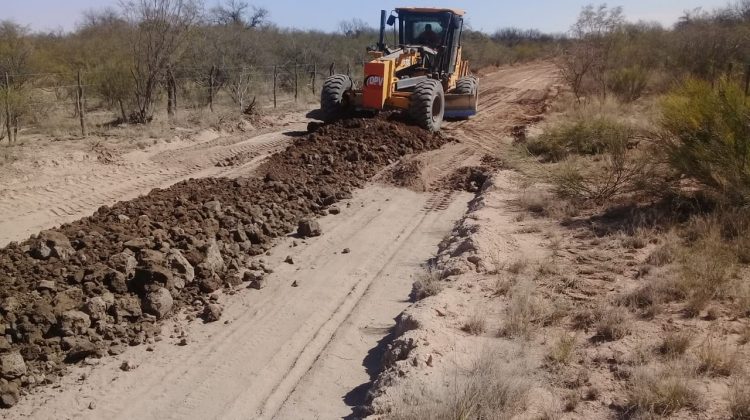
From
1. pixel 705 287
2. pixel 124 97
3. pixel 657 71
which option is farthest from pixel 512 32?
pixel 705 287

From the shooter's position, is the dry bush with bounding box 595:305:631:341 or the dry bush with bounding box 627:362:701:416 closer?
the dry bush with bounding box 627:362:701:416

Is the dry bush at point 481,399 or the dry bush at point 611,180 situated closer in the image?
the dry bush at point 481,399

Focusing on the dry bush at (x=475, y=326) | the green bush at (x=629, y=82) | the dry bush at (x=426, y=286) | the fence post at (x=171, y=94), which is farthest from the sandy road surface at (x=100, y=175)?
the green bush at (x=629, y=82)

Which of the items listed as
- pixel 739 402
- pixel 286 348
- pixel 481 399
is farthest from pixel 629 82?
pixel 481 399

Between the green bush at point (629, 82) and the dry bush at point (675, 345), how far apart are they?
2016 centimetres

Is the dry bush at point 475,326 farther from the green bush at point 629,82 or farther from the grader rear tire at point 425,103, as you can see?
the green bush at point 629,82

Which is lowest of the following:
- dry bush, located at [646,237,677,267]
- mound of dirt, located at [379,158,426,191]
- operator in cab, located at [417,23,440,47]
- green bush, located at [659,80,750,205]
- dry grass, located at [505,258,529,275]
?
dry grass, located at [505,258,529,275]

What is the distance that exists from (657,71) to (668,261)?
70.9 feet

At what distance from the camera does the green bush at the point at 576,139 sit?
1406 centimetres

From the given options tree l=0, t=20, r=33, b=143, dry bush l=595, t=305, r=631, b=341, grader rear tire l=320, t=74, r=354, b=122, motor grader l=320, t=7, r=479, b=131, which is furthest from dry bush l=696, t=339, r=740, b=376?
tree l=0, t=20, r=33, b=143

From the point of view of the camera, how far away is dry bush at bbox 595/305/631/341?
20.2 feet

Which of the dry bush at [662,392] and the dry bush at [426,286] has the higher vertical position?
the dry bush at [662,392]

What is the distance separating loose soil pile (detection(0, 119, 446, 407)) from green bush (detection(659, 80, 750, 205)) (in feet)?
17.8

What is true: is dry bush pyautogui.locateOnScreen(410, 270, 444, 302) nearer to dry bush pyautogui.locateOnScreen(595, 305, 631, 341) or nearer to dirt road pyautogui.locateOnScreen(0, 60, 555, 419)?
dirt road pyautogui.locateOnScreen(0, 60, 555, 419)
